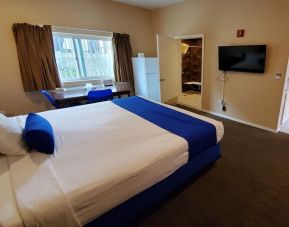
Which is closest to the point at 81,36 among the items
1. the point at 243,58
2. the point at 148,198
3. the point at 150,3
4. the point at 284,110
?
the point at 150,3

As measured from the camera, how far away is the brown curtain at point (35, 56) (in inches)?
123

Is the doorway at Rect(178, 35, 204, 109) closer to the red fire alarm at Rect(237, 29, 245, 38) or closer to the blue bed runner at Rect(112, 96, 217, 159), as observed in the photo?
the red fire alarm at Rect(237, 29, 245, 38)

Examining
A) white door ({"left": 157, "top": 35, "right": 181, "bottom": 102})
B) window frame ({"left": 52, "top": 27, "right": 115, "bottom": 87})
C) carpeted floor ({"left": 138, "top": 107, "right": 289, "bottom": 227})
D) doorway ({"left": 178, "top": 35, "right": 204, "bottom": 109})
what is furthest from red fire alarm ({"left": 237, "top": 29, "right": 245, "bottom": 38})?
doorway ({"left": 178, "top": 35, "right": 204, "bottom": 109})

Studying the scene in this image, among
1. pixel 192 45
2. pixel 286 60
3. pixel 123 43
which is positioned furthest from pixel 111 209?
pixel 192 45

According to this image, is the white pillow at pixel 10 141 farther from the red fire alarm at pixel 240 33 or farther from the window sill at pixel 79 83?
the red fire alarm at pixel 240 33

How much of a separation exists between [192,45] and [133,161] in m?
6.21

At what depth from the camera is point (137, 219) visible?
61.5 inches

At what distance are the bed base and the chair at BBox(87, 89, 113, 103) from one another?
2183mm

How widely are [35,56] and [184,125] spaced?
3.22m

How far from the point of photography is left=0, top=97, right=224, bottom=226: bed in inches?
39.8

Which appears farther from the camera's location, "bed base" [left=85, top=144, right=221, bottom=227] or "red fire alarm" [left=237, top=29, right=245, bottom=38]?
Answer: "red fire alarm" [left=237, top=29, right=245, bottom=38]

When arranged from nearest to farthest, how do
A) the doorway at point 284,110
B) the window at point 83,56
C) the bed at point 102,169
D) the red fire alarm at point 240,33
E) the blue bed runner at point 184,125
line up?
the bed at point 102,169 < the blue bed runner at point 184,125 < the doorway at point 284,110 < the red fire alarm at point 240,33 < the window at point 83,56

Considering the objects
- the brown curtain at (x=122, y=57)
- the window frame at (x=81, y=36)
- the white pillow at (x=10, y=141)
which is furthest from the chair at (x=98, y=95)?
the white pillow at (x=10, y=141)

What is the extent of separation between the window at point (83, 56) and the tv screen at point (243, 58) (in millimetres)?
2699
